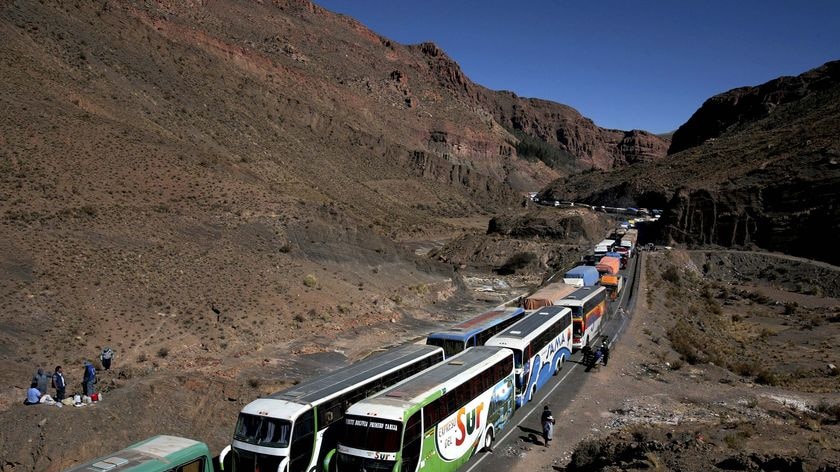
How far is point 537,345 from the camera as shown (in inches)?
803

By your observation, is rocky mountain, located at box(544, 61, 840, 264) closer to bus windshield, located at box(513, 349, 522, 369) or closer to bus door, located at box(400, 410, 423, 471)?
bus windshield, located at box(513, 349, 522, 369)

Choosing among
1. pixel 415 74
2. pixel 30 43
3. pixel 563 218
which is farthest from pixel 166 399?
pixel 415 74

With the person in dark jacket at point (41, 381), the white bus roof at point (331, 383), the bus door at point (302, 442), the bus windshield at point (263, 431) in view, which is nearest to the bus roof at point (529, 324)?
the white bus roof at point (331, 383)

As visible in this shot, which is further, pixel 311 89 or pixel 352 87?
pixel 352 87

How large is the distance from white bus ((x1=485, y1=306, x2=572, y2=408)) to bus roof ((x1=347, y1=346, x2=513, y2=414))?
1018 mm

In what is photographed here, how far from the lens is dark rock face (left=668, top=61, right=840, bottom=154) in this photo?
377ft

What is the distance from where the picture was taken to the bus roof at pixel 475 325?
21.8 m

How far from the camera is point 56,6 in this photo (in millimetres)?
65500

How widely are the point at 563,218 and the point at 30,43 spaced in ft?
207

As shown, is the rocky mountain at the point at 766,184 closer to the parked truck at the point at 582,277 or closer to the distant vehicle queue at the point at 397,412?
the parked truck at the point at 582,277

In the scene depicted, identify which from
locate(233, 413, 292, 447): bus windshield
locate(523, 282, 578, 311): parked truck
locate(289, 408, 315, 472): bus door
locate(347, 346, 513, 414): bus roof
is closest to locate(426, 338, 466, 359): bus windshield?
locate(347, 346, 513, 414): bus roof

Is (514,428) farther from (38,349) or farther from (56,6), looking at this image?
(56,6)

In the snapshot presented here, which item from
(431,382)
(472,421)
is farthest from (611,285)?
(431,382)

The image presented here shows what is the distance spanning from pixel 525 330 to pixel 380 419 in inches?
387
